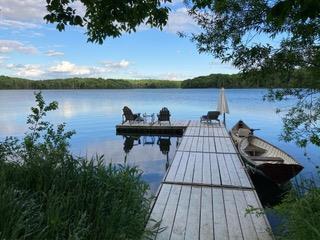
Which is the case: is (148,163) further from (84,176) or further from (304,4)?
(304,4)

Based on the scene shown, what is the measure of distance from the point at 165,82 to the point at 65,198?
129 meters

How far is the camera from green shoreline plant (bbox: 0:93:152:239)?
2629 mm

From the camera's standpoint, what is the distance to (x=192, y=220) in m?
4.30

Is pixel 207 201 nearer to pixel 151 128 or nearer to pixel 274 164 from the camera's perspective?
pixel 274 164

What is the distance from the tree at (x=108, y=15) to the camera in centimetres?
397

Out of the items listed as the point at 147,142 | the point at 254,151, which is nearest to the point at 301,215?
the point at 254,151

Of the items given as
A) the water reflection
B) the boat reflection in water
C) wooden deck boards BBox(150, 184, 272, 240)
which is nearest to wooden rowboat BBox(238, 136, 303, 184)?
the boat reflection in water

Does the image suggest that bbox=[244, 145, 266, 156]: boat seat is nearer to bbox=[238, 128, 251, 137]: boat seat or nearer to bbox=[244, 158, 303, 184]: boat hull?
bbox=[238, 128, 251, 137]: boat seat

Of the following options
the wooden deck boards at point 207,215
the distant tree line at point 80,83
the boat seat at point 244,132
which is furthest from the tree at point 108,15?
the distant tree line at point 80,83

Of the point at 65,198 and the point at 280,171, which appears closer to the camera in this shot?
the point at 65,198

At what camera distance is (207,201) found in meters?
5.12

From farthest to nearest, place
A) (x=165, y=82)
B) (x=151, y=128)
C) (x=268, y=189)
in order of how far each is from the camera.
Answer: (x=165, y=82) → (x=151, y=128) → (x=268, y=189)

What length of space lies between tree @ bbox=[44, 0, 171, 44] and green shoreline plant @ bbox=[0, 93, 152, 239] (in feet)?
5.38

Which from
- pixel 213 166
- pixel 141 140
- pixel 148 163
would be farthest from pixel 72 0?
pixel 141 140
